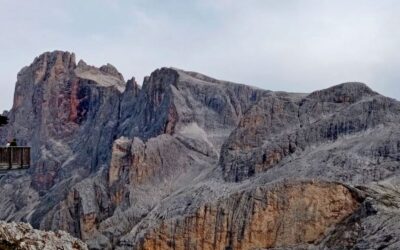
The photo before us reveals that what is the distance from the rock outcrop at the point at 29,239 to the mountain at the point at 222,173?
3263 cm

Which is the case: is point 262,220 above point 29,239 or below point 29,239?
below

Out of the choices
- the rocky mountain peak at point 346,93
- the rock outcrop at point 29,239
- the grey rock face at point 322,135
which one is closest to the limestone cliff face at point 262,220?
the grey rock face at point 322,135

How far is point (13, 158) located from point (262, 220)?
41278mm

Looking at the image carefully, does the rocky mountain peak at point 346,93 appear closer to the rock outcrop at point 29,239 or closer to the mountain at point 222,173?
the mountain at point 222,173

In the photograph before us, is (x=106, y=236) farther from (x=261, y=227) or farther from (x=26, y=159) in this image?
(x=26, y=159)

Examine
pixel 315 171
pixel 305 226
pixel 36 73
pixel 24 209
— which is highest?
pixel 36 73

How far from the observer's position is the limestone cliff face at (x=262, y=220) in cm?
5925

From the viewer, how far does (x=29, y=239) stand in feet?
61.2

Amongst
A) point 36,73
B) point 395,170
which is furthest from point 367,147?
point 36,73

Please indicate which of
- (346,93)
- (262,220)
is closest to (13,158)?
(262,220)

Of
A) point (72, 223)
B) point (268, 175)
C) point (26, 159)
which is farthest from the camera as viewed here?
point (72, 223)

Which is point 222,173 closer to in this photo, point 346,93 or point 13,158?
point 346,93

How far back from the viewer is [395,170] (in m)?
61.8

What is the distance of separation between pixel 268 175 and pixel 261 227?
852 cm
